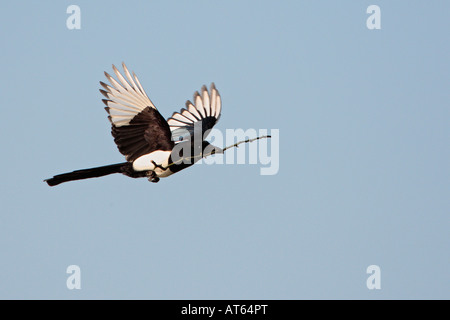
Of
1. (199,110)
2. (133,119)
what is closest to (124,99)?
(133,119)

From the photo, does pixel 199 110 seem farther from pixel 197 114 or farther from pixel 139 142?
pixel 139 142

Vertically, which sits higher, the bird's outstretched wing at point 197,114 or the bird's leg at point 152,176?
the bird's outstretched wing at point 197,114

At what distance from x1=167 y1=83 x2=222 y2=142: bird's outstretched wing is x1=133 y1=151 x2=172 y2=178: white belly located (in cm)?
149

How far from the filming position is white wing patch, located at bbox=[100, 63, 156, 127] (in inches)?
362

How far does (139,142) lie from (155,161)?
33cm

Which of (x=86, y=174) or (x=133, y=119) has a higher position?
(x=133, y=119)

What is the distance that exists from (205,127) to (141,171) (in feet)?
5.35

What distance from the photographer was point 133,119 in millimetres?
9258

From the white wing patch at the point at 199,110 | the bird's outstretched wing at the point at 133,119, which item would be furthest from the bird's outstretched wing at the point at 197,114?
the bird's outstretched wing at the point at 133,119

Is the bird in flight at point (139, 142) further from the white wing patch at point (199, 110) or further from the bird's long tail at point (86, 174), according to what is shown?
the white wing patch at point (199, 110)

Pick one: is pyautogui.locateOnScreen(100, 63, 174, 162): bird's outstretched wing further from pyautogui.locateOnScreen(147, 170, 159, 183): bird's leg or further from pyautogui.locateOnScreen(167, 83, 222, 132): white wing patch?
pyautogui.locateOnScreen(167, 83, 222, 132): white wing patch

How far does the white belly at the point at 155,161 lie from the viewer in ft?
30.2

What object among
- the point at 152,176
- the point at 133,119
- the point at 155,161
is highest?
the point at 133,119

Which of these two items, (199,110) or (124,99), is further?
(199,110)
